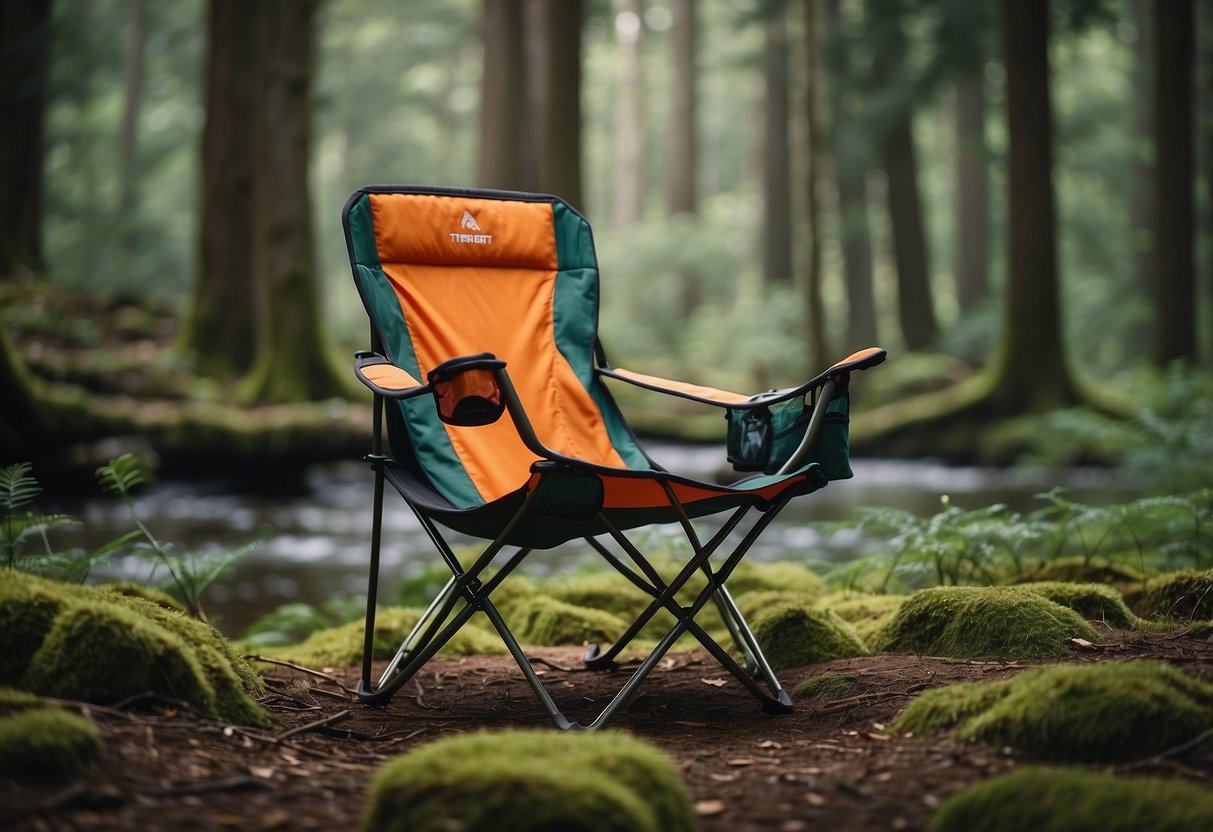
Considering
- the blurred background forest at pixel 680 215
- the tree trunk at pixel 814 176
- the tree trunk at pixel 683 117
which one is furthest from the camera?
the tree trunk at pixel 683 117

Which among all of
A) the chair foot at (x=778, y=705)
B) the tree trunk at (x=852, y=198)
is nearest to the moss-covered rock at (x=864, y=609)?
the chair foot at (x=778, y=705)

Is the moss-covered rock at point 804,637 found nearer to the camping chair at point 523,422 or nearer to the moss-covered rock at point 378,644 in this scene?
the camping chair at point 523,422

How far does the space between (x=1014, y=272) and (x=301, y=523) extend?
5.92 m

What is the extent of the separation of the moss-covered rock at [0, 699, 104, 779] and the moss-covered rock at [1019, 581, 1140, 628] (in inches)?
83.8

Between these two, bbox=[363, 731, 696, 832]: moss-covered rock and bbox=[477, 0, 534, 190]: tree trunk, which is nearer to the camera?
bbox=[363, 731, 696, 832]: moss-covered rock

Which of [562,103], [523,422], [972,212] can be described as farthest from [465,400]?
[972,212]

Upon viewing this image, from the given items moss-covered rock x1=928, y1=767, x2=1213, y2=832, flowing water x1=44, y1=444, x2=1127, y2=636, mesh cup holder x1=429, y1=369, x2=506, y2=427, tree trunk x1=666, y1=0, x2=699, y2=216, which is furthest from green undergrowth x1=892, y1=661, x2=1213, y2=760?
tree trunk x1=666, y1=0, x2=699, y2=216

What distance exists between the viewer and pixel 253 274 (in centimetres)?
998

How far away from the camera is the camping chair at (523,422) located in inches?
87.5

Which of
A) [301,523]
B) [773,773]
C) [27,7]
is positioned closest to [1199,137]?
[301,523]

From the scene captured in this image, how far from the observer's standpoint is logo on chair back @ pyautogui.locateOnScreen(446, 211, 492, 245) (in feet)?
9.93

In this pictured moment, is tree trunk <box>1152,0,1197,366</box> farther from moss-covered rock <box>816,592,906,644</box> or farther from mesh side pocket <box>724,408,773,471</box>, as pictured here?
mesh side pocket <box>724,408,773,471</box>

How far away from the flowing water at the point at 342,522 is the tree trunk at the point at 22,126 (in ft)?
19.0

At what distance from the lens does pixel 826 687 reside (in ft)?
8.16
